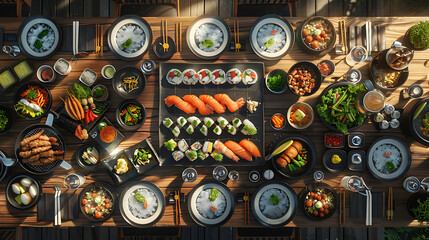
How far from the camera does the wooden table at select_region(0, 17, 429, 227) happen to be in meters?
3.47

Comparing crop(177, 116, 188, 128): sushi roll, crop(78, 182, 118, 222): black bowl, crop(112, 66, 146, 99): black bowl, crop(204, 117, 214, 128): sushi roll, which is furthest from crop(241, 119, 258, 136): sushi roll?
crop(78, 182, 118, 222): black bowl

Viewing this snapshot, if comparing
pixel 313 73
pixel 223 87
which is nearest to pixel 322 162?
Result: pixel 313 73

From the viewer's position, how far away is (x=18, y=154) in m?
3.35

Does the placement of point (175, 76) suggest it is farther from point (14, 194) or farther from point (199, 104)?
point (14, 194)

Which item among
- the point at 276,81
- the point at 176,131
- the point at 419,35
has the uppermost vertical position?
the point at 419,35

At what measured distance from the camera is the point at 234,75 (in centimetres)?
349

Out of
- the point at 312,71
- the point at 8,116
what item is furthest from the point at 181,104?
the point at 8,116

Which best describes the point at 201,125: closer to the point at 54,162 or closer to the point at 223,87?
the point at 223,87

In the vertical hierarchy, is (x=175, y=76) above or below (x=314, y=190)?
above

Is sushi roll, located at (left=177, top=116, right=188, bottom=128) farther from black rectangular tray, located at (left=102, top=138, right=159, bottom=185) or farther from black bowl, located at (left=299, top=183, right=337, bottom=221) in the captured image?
black bowl, located at (left=299, top=183, right=337, bottom=221)

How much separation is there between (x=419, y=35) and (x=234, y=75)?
241 centimetres

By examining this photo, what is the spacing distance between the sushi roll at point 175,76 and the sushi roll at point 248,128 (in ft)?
3.32

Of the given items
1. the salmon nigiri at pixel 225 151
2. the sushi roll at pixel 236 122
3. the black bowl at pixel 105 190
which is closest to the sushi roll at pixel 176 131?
the salmon nigiri at pixel 225 151

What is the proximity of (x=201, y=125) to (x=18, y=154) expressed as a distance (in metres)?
2.30
